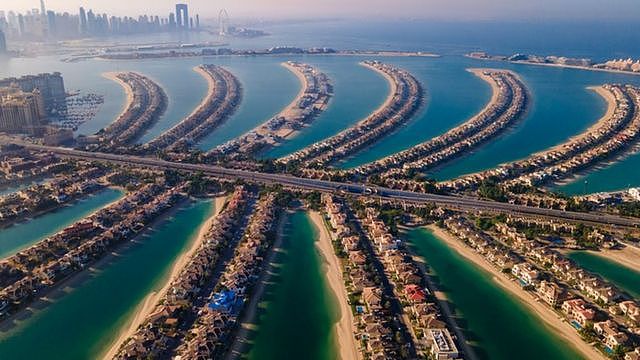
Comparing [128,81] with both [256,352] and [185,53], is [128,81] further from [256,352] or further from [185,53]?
[256,352]

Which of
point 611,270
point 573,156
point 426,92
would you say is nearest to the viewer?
point 611,270

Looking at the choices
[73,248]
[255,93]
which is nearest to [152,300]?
[73,248]

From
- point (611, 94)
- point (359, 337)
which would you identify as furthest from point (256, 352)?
point (611, 94)

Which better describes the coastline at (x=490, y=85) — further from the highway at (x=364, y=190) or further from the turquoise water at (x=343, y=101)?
the highway at (x=364, y=190)

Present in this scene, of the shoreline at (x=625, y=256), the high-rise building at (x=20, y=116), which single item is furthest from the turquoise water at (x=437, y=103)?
the high-rise building at (x=20, y=116)

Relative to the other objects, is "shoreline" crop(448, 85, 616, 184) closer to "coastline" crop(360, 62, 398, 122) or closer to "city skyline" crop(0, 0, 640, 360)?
"city skyline" crop(0, 0, 640, 360)

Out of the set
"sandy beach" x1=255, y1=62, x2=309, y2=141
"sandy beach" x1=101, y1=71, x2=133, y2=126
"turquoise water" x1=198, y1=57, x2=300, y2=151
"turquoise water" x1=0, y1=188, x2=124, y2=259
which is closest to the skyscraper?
"turquoise water" x1=198, y1=57, x2=300, y2=151

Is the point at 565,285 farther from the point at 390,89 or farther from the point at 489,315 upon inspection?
the point at 390,89
